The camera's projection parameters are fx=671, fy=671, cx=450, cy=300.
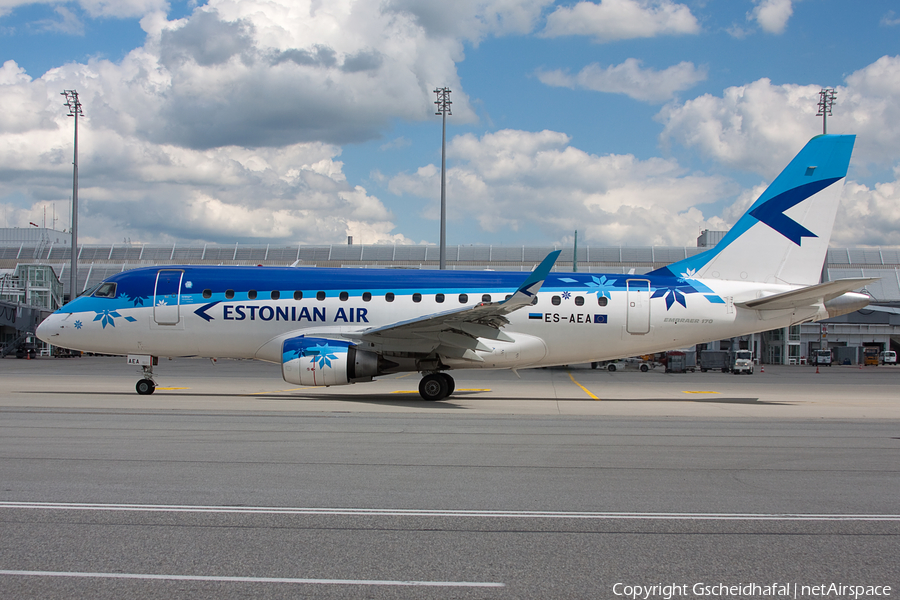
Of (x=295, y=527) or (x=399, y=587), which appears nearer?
(x=399, y=587)

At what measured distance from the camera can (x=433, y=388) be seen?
19953 millimetres

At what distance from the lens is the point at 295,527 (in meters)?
6.16

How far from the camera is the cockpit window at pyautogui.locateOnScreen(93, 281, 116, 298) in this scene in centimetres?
2083

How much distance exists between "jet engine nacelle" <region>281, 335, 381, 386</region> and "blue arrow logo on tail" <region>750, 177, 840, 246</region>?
42.9ft

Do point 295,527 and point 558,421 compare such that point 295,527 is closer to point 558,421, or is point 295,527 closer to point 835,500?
point 835,500

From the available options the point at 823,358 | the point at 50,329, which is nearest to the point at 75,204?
the point at 50,329

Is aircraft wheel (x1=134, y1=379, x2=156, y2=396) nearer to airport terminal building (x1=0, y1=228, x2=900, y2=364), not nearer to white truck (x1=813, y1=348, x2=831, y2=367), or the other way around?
airport terminal building (x1=0, y1=228, x2=900, y2=364)

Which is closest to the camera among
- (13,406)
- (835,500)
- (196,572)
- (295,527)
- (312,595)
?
(312,595)

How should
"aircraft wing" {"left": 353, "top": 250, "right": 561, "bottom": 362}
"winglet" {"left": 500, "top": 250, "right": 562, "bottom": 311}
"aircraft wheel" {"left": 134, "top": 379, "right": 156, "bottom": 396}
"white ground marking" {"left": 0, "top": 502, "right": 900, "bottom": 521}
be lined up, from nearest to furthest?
1. "white ground marking" {"left": 0, "top": 502, "right": 900, "bottom": 521}
2. "winglet" {"left": 500, "top": 250, "right": 562, "bottom": 311}
3. "aircraft wing" {"left": 353, "top": 250, "right": 561, "bottom": 362}
4. "aircraft wheel" {"left": 134, "top": 379, "right": 156, "bottom": 396}

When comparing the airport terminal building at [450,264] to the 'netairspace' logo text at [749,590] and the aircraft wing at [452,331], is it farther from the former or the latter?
the 'netairspace' logo text at [749,590]

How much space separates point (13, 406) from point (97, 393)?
4915 mm

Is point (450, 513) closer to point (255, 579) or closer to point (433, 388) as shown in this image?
point (255, 579)

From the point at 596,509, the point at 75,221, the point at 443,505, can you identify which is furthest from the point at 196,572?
the point at 75,221

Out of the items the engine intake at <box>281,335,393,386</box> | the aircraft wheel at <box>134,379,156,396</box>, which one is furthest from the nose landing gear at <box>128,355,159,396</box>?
the engine intake at <box>281,335,393,386</box>
